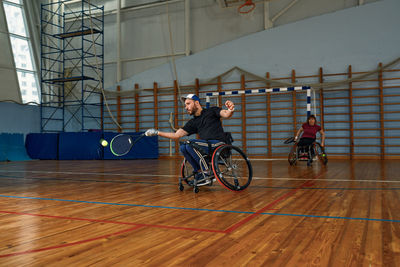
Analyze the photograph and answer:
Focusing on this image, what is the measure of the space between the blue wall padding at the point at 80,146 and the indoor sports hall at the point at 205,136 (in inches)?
1.5

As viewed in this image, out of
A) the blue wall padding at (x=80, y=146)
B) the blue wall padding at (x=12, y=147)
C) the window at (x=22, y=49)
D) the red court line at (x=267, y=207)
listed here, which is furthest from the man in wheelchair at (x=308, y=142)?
the window at (x=22, y=49)

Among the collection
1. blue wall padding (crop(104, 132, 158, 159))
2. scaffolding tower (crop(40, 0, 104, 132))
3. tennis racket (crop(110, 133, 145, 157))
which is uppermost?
scaffolding tower (crop(40, 0, 104, 132))

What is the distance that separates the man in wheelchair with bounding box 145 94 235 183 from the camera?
3.03 m

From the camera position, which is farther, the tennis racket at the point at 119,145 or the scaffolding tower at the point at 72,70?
the scaffolding tower at the point at 72,70

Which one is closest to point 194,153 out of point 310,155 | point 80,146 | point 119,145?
point 119,145

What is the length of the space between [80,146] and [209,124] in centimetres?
763

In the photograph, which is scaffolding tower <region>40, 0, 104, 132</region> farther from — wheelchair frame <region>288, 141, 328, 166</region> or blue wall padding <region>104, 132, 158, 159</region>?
wheelchair frame <region>288, 141, 328, 166</region>

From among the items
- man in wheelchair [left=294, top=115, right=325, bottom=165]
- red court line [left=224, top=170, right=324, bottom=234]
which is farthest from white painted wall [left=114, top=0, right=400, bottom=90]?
red court line [left=224, top=170, right=324, bottom=234]

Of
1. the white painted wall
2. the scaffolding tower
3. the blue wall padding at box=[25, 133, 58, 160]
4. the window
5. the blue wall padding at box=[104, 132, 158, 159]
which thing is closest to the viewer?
the white painted wall

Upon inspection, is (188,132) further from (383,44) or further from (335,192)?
(383,44)

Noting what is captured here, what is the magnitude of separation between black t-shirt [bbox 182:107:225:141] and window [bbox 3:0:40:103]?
10416 mm

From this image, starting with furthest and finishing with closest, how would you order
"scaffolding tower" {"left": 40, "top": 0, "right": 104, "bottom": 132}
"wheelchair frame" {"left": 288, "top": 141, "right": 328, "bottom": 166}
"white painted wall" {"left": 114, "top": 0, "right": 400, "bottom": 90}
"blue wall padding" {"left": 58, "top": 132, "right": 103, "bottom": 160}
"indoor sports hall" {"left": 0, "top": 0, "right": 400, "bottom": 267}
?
"scaffolding tower" {"left": 40, "top": 0, "right": 104, "bottom": 132}
"blue wall padding" {"left": 58, "top": 132, "right": 103, "bottom": 160}
"white painted wall" {"left": 114, "top": 0, "right": 400, "bottom": 90}
"wheelchair frame" {"left": 288, "top": 141, "right": 328, "bottom": 166}
"indoor sports hall" {"left": 0, "top": 0, "right": 400, "bottom": 267}

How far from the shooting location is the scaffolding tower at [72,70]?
11461 millimetres

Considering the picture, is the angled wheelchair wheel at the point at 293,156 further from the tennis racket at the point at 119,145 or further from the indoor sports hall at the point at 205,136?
the tennis racket at the point at 119,145
